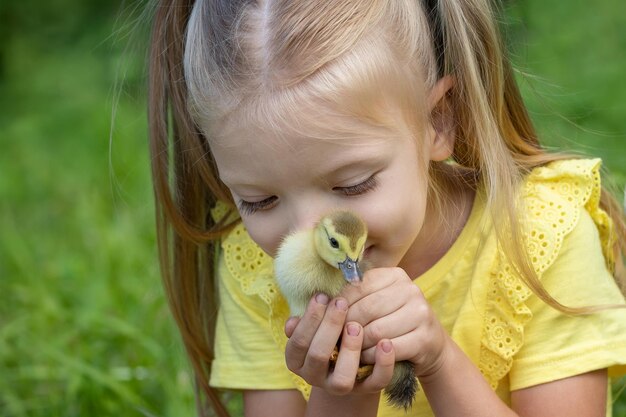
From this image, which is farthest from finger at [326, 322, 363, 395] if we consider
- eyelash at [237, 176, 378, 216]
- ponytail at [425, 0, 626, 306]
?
ponytail at [425, 0, 626, 306]

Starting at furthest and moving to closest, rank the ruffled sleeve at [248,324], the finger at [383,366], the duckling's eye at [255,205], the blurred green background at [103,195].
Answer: the blurred green background at [103,195] → the ruffled sleeve at [248,324] → the duckling's eye at [255,205] → the finger at [383,366]

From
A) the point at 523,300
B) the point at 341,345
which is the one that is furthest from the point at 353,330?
the point at 523,300

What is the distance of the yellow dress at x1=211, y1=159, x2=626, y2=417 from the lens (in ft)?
6.50

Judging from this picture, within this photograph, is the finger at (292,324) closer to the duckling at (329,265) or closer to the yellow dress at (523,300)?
the duckling at (329,265)

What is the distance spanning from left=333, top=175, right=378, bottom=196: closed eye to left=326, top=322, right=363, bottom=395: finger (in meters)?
0.22

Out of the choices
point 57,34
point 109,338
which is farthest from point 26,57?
point 109,338

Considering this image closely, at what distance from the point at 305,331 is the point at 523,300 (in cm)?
52

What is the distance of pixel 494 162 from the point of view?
1964mm

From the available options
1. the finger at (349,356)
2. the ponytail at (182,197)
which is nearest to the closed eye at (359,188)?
the finger at (349,356)

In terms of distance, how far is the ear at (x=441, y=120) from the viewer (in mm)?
1944

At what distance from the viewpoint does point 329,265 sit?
162 cm

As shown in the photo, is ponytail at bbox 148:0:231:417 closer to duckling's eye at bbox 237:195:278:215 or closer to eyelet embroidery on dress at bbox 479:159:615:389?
duckling's eye at bbox 237:195:278:215

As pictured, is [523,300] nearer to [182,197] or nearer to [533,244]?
[533,244]

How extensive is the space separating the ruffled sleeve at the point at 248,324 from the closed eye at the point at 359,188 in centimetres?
45
